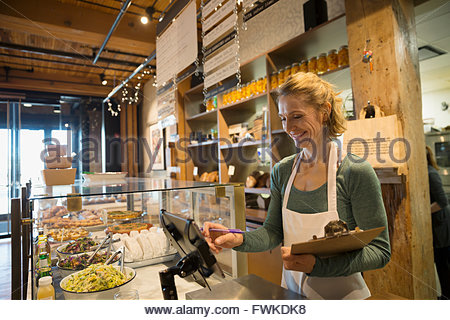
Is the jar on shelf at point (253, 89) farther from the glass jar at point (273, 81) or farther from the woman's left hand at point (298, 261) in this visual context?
the woman's left hand at point (298, 261)

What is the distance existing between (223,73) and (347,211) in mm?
999

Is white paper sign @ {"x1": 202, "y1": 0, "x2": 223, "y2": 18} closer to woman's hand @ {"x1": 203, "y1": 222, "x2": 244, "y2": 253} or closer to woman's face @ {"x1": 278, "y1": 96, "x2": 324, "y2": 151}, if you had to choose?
woman's face @ {"x1": 278, "y1": 96, "x2": 324, "y2": 151}

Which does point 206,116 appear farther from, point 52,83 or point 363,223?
point 52,83

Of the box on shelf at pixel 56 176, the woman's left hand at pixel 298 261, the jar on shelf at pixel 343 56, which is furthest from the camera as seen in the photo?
the jar on shelf at pixel 343 56

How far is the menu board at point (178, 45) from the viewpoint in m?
1.81

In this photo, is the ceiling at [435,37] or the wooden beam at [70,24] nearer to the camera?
the ceiling at [435,37]

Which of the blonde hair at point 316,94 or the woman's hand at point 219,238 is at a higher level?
the blonde hair at point 316,94

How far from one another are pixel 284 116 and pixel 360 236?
63cm

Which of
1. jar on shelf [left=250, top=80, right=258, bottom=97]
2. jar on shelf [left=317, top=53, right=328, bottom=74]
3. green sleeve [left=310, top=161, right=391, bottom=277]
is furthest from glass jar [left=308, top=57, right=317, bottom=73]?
green sleeve [left=310, top=161, right=391, bottom=277]

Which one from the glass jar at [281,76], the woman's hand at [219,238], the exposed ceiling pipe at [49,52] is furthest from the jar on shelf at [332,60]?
the exposed ceiling pipe at [49,52]

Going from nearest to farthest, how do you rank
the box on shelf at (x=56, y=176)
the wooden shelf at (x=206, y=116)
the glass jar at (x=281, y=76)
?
the box on shelf at (x=56, y=176) → the glass jar at (x=281, y=76) → the wooden shelf at (x=206, y=116)

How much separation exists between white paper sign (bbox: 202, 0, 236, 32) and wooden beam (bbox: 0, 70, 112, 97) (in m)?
5.55

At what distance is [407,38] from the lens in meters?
1.84

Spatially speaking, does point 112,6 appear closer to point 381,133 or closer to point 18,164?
point 381,133
